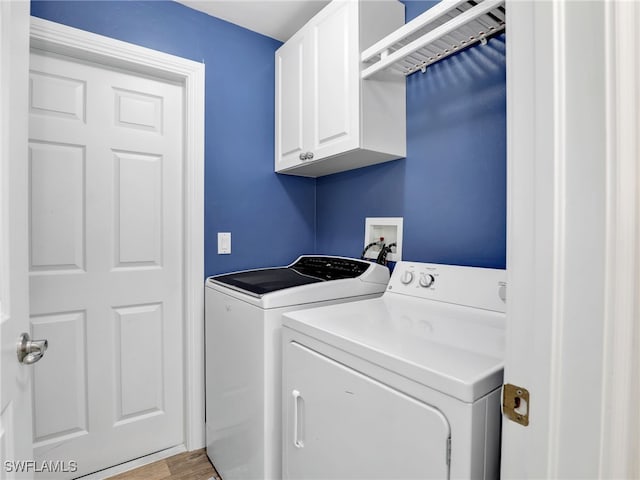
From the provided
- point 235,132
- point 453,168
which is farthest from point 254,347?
point 235,132

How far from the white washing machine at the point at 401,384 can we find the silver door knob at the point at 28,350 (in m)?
0.69

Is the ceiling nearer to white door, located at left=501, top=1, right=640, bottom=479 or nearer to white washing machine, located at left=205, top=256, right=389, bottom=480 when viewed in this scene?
white washing machine, located at left=205, top=256, right=389, bottom=480

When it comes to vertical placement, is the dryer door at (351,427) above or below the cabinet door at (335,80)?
below

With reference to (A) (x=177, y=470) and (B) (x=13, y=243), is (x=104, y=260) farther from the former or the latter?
(A) (x=177, y=470)

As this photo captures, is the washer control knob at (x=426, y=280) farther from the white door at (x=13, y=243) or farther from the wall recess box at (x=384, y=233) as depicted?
the white door at (x=13, y=243)

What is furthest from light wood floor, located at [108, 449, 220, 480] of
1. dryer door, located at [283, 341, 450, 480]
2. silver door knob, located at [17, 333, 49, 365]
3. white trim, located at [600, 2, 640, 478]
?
white trim, located at [600, 2, 640, 478]

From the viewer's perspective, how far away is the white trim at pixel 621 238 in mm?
454

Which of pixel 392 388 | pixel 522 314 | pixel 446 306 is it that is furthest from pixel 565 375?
pixel 446 306

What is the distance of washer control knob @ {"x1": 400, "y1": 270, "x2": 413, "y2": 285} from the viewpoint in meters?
1.50

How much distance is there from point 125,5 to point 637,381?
230 cm

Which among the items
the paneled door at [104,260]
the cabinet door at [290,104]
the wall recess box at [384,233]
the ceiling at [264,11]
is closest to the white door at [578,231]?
the wall recess box at [384,233]

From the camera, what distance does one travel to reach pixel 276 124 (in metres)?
2.05

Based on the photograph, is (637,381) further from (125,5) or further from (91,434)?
(125,5)

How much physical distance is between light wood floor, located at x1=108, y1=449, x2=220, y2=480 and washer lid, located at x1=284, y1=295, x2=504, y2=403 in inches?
43.8
